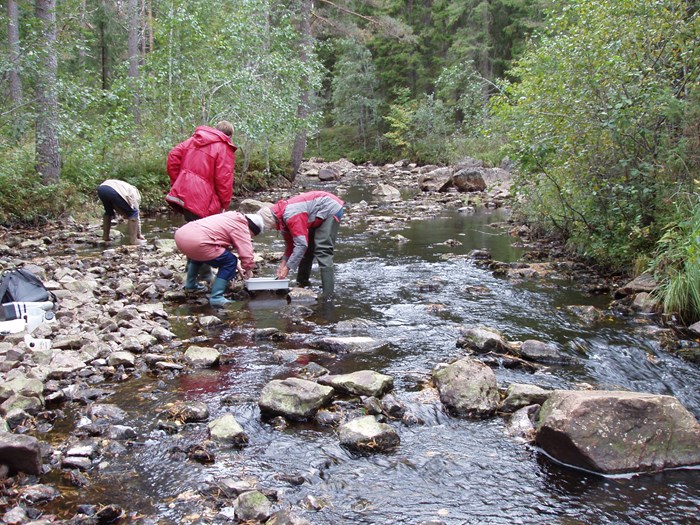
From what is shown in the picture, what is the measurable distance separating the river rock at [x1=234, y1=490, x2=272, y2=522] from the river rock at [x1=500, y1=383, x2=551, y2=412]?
85.1 inches

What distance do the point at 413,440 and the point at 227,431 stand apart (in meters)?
1.30

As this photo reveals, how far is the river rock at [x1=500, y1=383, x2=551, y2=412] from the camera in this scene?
4.52 metres

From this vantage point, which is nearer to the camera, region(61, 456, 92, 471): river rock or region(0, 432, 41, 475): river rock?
region(0, 432, 41, 475): river rock

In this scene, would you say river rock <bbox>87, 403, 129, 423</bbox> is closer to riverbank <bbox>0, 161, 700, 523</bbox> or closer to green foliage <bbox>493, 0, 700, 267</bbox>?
riverbank <bbox>0, 161, 700, 523</bbox>

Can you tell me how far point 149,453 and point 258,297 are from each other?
13.3ft

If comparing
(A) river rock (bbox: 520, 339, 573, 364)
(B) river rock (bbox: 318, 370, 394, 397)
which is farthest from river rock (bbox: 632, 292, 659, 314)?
(B) river rock (bbox: 318, 370, 394, 397)

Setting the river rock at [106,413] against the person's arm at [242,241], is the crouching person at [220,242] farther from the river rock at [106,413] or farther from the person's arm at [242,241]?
the river rock at [106,413]

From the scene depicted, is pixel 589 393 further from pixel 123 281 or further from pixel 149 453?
pixel 123 281

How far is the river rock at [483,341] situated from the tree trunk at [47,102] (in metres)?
8.63

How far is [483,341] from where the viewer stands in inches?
226

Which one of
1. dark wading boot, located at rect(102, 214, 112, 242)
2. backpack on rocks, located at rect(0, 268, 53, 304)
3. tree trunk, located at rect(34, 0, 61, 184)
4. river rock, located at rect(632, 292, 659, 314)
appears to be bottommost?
river rock, located at rect(632, 292, 659, 314)

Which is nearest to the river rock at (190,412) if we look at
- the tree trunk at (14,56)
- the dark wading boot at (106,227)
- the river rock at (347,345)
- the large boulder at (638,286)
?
the river rock at (347,345)

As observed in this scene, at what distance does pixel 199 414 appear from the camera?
4.22 m

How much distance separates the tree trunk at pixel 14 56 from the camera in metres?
9.81
